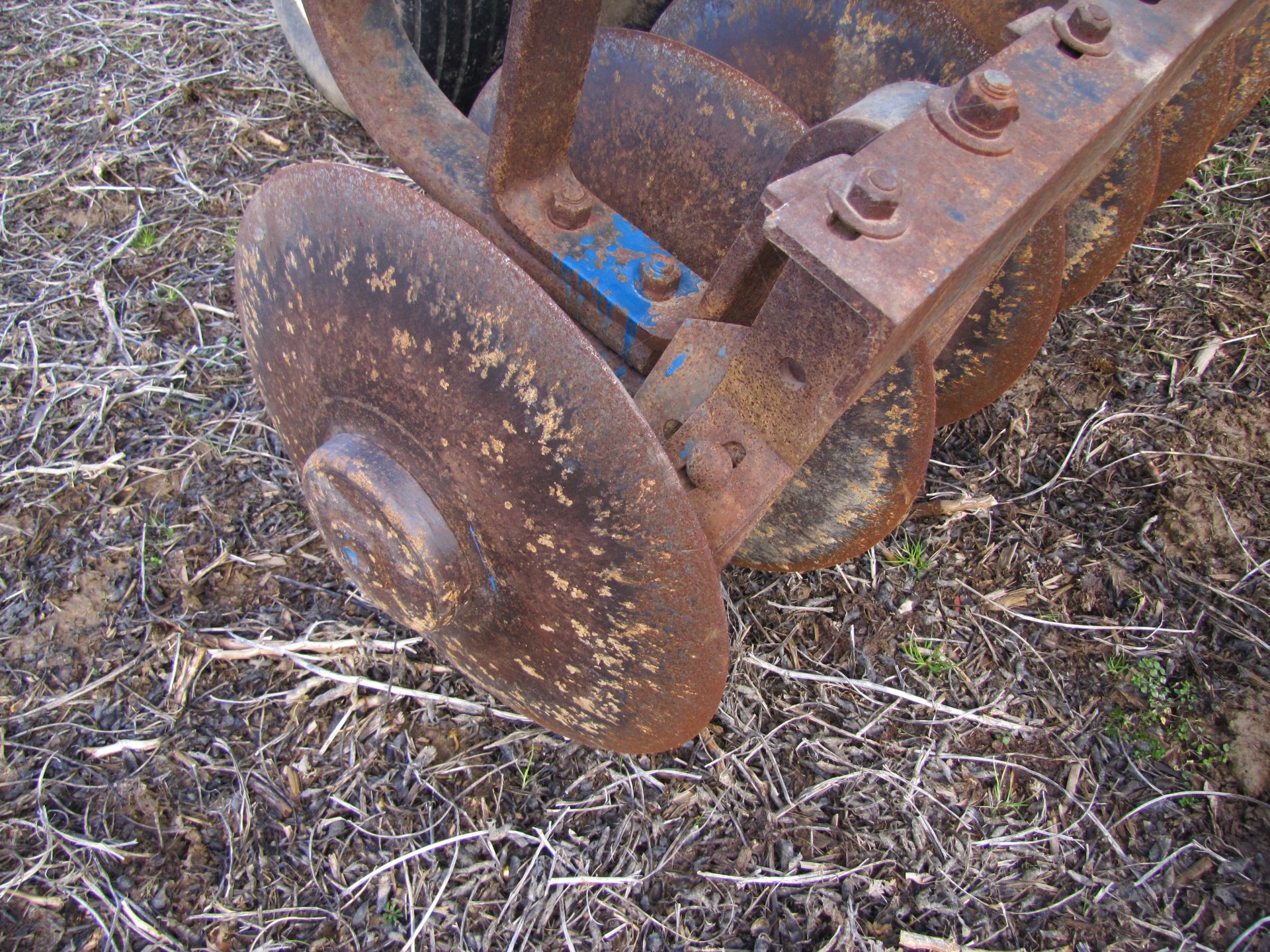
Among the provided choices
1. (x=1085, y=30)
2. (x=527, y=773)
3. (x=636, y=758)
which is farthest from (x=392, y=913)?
(x=1085, y=30)

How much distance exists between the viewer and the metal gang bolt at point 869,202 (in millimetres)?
905

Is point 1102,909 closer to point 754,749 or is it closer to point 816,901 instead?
point 816,901

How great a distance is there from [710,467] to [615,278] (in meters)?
0.55

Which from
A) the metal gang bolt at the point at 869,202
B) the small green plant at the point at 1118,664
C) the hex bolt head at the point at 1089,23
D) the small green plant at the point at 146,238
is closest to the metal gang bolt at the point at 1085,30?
the hex bolt head at the point at 1089,23

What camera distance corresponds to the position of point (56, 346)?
7.50 ft

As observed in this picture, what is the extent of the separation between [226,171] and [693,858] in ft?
8.78

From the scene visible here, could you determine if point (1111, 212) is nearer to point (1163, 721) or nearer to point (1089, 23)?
point (1089, 23)

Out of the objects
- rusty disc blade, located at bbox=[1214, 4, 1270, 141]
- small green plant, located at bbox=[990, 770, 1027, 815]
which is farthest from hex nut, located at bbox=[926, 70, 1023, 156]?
rusty disc blade, located at bbox=[1214, 4, 1270, 141]

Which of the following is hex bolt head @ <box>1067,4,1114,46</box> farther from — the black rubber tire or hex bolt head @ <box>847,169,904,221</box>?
the black rubber tire

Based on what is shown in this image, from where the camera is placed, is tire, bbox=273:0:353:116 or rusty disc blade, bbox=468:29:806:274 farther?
tire, bbox=273:0:353:116

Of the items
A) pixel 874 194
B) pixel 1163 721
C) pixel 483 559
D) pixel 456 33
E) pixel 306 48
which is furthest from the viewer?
pixel 306 48

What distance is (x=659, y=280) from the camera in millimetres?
1450

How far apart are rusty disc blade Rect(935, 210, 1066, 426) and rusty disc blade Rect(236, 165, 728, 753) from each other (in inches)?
36.8

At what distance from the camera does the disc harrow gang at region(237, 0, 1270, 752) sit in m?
1.00
